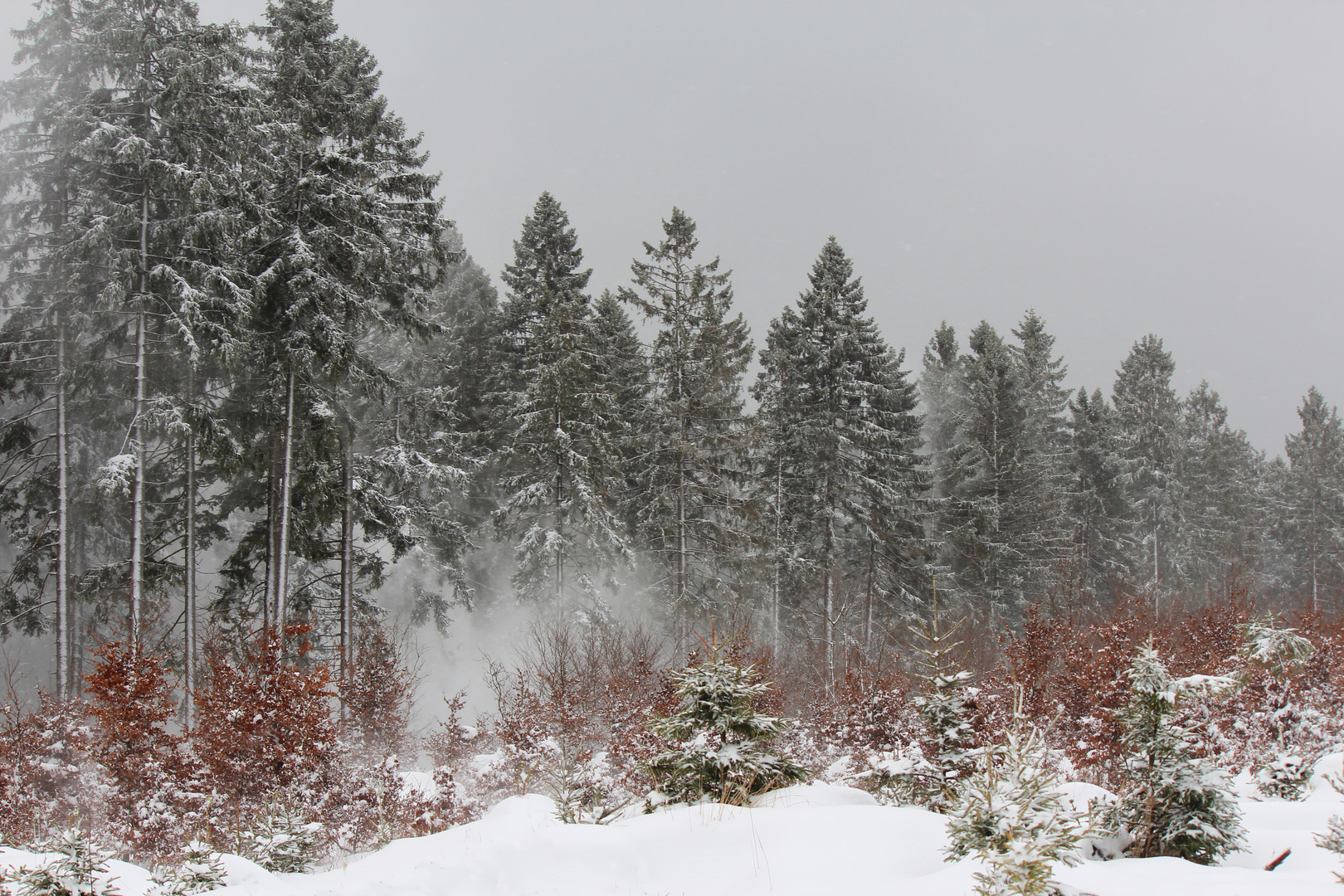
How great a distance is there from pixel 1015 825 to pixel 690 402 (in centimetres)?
2013

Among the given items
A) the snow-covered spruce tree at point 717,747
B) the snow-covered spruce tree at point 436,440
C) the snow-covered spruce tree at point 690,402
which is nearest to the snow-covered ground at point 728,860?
the snow-covered spruce tree at point 717,747

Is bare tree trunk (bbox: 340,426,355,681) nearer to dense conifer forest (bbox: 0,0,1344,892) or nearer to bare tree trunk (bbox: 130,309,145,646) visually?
dense conifer forest (bbox: 0,0,1344,892)

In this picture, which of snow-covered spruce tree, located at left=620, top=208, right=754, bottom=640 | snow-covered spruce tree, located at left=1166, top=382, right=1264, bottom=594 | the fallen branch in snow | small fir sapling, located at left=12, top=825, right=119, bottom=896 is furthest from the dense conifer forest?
snow-covered spruce tree, located at left=1166, top=382, right=1264, bottom=594

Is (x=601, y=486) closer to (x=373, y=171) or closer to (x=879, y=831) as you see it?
(x=373, y=171)

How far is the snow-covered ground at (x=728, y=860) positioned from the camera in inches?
199

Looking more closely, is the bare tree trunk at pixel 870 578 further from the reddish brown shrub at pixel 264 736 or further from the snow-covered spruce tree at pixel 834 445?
the reddish brown shrub at pixel 264 736

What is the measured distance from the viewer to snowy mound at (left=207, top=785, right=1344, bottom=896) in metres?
5.12

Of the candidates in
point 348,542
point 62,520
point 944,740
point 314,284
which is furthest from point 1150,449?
point 62,520

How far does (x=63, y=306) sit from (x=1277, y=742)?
22704 millimetres

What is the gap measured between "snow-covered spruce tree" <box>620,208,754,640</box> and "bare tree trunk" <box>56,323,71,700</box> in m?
14.6

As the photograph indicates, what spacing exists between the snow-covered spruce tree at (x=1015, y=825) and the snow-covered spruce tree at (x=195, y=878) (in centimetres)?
541

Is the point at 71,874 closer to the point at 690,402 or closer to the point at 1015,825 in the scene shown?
the point at 1015,825

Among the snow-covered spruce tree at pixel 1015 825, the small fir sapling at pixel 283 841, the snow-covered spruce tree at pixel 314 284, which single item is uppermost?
the snow-covered spruce tree at pixel 314 284

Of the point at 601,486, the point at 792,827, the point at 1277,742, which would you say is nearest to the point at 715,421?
the point at 601,486
